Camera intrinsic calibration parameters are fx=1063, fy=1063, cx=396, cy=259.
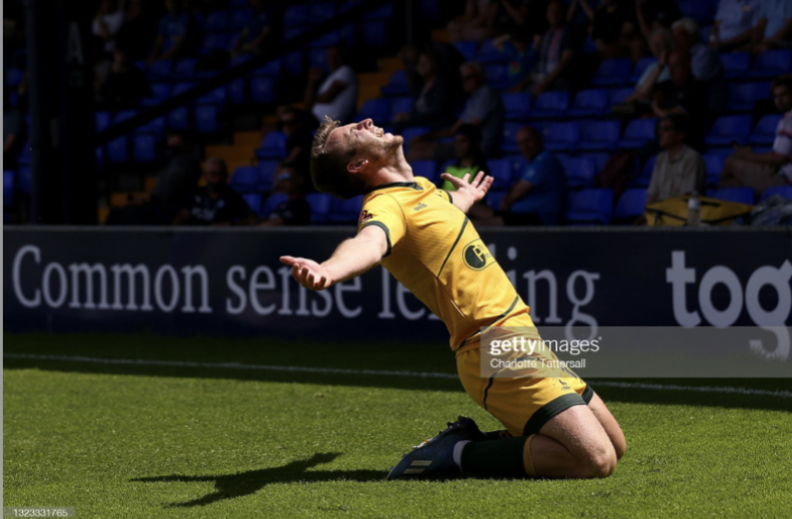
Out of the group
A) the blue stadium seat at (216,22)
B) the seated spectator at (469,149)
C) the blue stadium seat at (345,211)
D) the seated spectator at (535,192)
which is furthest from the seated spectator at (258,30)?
the seated spectator at (535,192)

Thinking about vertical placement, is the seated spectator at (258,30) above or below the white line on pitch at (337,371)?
above

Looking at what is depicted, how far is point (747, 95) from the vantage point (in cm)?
1081

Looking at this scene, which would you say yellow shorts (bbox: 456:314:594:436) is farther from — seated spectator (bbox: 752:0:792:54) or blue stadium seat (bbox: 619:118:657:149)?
seated spectator (bbox: 752:0:792:54)

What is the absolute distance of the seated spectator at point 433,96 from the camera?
40.1 feet

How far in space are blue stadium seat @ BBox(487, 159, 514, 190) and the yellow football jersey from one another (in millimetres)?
7219

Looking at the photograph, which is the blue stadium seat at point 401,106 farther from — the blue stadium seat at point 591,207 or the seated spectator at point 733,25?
the seated spectator at point 733,25

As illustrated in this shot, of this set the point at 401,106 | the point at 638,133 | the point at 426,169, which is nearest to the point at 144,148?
the point at 401,106

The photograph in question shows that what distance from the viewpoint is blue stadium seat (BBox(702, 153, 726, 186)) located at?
10219 millimetres

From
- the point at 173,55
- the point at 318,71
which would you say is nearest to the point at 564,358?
the point at 318,71

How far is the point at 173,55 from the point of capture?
16703 millimetres

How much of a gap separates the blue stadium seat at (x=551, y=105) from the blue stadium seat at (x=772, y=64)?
6.72 ft

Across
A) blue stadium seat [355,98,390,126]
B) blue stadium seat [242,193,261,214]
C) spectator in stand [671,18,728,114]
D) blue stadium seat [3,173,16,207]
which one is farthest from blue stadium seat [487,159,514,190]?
blue stadium seat [3,173,16,207]

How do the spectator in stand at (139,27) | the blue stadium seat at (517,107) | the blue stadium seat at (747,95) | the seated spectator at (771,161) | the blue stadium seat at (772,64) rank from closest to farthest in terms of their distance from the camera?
the seated spectator at (771,161)
the blue stadium seat at (772,64)
the blue stadium seat at (747,95)
the blue stadium seat at (517,107)
the spectator in stand at (139,27)

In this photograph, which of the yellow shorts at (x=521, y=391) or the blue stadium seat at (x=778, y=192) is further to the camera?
the blue stadium seat at (x=778, y=192)
